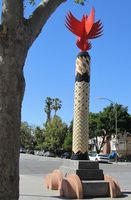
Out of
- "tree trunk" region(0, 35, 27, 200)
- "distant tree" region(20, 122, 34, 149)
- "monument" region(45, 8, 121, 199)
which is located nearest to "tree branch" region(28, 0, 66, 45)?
"tree trunk" region(0, 35, 27, 200)

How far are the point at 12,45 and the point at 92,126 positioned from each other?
264 feet

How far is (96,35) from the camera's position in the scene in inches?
771

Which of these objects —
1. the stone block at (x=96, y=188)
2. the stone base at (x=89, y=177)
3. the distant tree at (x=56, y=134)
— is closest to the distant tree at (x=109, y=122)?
the distant tree at (x=56, y=134)

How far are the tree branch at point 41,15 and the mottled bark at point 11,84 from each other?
2 cm

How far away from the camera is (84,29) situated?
19.5 meters

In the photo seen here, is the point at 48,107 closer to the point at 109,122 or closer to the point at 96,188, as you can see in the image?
the point at 109,122

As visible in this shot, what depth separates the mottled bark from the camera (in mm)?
6906

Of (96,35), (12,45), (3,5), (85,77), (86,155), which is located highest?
(96,35)

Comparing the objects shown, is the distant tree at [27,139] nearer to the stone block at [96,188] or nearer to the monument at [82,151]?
the monument at [82,151]

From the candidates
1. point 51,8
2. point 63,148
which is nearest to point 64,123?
point 63,148

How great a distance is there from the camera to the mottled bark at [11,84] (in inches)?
272

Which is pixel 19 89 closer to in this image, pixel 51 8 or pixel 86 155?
pixel 51 8

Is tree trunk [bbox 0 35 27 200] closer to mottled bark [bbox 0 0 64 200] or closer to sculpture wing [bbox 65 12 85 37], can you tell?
mottled bark [bbox 0 0 64 200]

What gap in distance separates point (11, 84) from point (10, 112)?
16.2 inches
